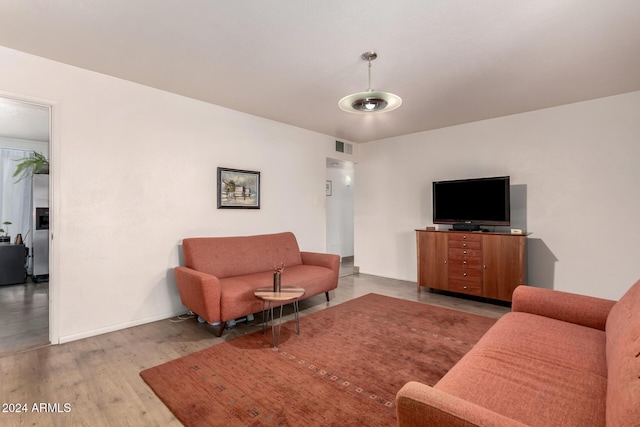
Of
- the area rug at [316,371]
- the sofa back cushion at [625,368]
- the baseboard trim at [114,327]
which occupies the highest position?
the sofa back cushion at [625,368]

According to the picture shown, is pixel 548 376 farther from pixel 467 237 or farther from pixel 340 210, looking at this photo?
pixel 340 210

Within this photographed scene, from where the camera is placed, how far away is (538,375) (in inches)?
53.2

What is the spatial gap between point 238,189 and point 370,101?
7.64 ft

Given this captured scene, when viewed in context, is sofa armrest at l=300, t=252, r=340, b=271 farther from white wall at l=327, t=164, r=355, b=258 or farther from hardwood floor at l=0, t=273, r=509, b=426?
white wall at l=327, t=164, r=355, b=258

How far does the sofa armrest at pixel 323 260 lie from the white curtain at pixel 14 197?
17.5 feet

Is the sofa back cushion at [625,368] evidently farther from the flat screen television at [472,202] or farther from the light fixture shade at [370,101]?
the flat screen television at [472,202]

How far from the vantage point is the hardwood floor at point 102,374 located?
1769 millimetres

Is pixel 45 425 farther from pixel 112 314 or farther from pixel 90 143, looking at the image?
pixel 90 143

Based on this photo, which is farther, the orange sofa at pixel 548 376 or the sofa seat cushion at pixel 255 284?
the sofa seat cushion at pixel 255 284

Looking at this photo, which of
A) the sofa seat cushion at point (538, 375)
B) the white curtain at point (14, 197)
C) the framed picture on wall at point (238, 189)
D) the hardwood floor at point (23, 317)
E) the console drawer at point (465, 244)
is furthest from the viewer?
the white curtain at point (14, 197)

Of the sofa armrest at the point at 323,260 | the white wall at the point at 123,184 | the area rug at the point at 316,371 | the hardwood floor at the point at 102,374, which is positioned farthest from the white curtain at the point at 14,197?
the area rug at the point at 316,371

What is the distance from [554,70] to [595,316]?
2322 mm

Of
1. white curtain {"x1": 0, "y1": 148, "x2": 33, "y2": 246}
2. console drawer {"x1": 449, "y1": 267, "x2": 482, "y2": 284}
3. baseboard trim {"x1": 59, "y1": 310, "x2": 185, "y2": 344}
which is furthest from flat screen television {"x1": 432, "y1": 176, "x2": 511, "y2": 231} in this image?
white curtain {"x1": 0, "y1": 148, "x2": 33, "y2": 246}

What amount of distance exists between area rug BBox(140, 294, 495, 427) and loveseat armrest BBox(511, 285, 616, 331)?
0.71 meters
